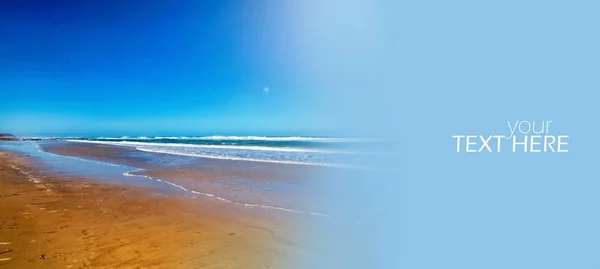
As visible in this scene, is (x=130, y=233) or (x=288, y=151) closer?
(x=130, y=233)

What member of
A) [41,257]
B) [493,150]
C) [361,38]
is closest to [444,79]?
[493,150]

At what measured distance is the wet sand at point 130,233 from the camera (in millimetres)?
1842

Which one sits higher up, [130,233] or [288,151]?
[288,151]

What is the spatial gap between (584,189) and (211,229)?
2.52m
